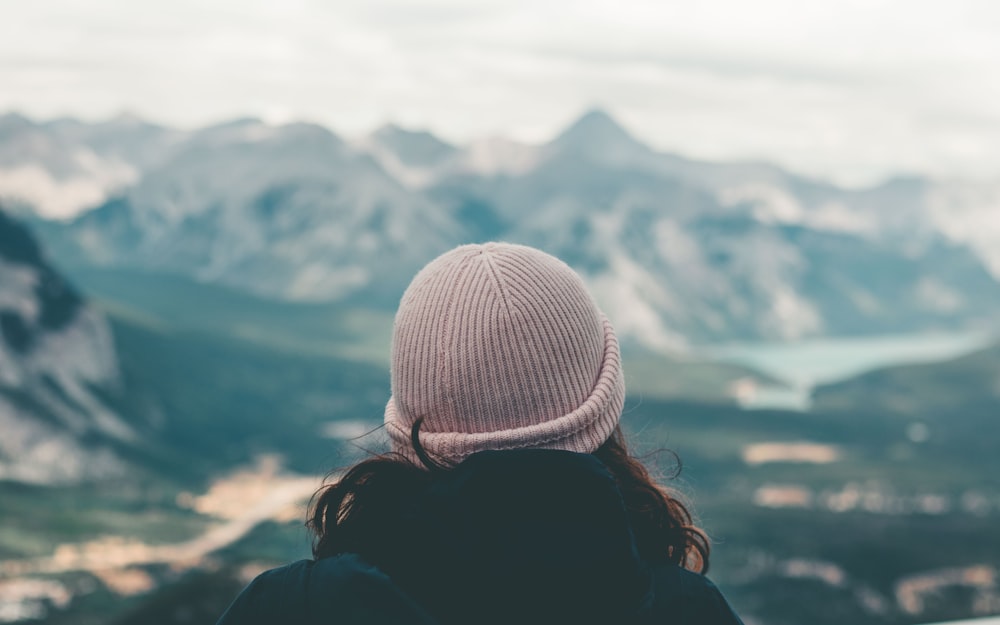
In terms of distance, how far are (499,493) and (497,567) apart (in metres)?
0.32

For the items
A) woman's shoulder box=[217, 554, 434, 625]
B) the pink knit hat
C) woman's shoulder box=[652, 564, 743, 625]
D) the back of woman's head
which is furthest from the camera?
the pink knit hat

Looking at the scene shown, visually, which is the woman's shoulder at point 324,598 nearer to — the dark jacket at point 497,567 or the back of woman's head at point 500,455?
the dark jacket at point 497,567

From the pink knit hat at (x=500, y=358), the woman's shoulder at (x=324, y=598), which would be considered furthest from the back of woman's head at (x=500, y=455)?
the woman's shoulder at (x=324, y=598)

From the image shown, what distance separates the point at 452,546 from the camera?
5.83 meters

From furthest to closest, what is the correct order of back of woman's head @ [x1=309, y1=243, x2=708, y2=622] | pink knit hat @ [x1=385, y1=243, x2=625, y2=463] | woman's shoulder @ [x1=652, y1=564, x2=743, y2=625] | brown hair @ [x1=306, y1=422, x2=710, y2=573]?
brown hair @ [x1=306, y1=422, x2=710, y2=573]
pink knit hat @ [x1=385, y1=243, x2=625, y2=463]
woman's shoulder @ [x1=652, y1=564, x2=743, y2=625]
back of woman's head @ [x1=309, y1=243, x2=708, y2=622]

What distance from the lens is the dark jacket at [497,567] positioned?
5.74m

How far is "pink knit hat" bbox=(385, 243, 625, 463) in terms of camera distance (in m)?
6.27

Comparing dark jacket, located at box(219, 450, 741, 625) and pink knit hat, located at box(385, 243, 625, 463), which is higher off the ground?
pink knit hat, located at box(385, 243, 625, 463)

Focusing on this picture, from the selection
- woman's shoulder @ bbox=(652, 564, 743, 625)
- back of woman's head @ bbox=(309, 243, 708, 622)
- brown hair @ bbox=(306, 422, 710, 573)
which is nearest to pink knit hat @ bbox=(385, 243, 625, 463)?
back of woman's head @ bbox=(309, 243, 708, 622)

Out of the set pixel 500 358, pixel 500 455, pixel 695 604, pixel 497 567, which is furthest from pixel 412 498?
pixel 695 604

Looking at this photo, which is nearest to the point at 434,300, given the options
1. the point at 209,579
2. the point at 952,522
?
the point at 209,579

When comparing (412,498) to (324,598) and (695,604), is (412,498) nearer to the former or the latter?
(324,598)

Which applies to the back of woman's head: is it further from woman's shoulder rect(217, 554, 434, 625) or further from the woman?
woman's shoulder rect(217, 554, 434, 625)

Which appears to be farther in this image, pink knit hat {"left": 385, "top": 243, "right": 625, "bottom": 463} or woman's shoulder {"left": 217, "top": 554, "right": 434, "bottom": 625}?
pink knit hat {"left": 385, "top": 243, "right": 625, "bottom": 463}
